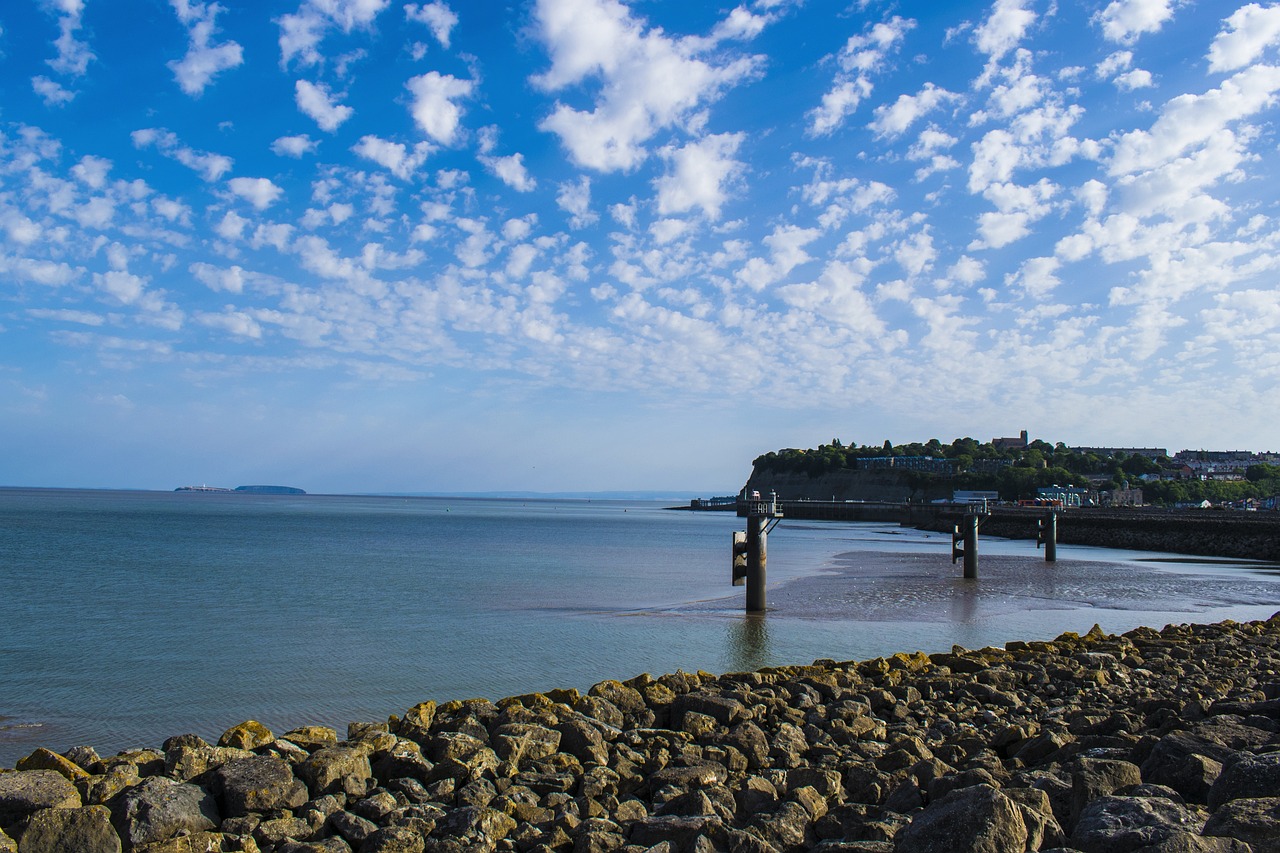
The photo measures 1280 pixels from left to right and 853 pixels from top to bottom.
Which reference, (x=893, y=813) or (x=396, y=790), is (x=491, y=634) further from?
(x=893, y=813)

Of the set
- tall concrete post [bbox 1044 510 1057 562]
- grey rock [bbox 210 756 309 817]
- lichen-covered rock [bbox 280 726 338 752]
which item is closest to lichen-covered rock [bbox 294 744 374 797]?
grey rock [bbox 210 756 309 817]

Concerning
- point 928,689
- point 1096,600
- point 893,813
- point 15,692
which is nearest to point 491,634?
point 15,692

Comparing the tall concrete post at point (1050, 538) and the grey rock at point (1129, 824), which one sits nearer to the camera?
the grey rock at point (1129, 824)

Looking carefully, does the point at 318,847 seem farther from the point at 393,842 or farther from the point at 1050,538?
the point at 1050,538

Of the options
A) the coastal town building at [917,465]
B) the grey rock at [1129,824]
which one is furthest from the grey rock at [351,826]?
the coastal town building at [917,465]

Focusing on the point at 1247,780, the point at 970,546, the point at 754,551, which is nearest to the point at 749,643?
the point at 754,551

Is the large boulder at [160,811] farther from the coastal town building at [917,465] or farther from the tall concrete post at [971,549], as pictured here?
the coastal town building at [917,465]

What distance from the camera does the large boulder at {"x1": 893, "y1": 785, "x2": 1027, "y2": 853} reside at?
5.09 m

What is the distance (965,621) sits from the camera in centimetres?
2431

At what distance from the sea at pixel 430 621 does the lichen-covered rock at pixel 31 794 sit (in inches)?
197

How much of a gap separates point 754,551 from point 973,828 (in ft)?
72.2

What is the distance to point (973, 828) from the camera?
202 inches

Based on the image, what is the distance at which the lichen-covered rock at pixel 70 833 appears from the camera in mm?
6422

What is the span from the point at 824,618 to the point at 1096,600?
1218 cm
